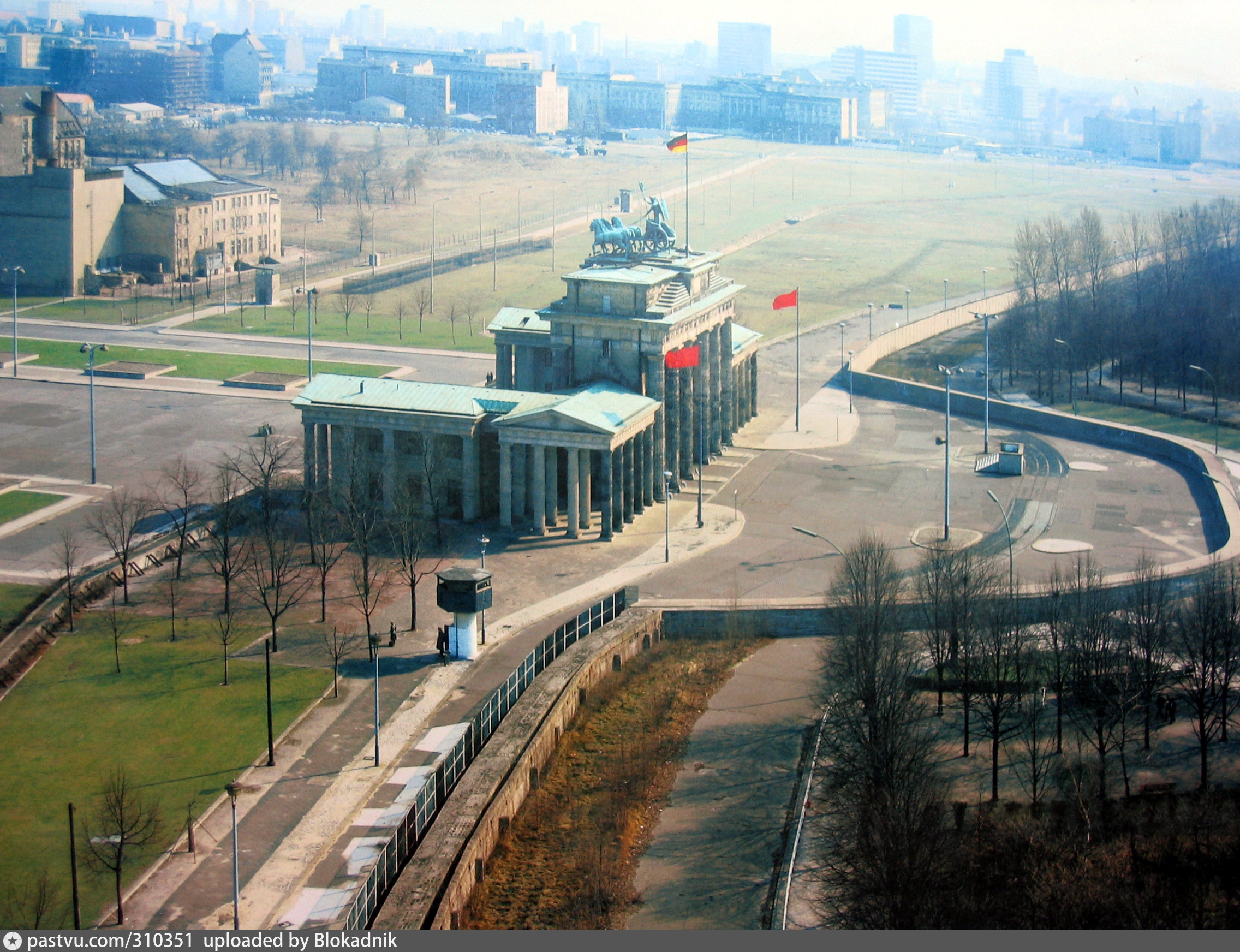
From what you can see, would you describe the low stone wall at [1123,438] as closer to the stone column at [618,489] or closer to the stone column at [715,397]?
the stone column at [715,397]

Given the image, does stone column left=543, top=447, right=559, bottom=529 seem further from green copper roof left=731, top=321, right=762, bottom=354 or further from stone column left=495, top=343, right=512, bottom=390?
green copper roof left=731, top=321, right=762, bottom=354

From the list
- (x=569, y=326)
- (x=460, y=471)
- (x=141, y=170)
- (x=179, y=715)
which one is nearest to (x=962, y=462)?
(x=569, y=326)

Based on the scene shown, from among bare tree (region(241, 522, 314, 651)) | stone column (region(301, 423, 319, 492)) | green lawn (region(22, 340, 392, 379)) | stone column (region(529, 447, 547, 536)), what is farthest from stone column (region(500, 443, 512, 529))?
green lawn (region(22, 340, 392, 379))

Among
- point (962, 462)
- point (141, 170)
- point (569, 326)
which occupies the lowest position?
point (962, 462)

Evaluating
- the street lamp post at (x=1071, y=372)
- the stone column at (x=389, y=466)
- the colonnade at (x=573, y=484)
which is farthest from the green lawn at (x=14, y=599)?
the street lamp post at (x=1071, y=372)

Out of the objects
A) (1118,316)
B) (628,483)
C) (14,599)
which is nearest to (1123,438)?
(1118,316)

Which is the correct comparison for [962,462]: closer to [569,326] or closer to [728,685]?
[569,326]
